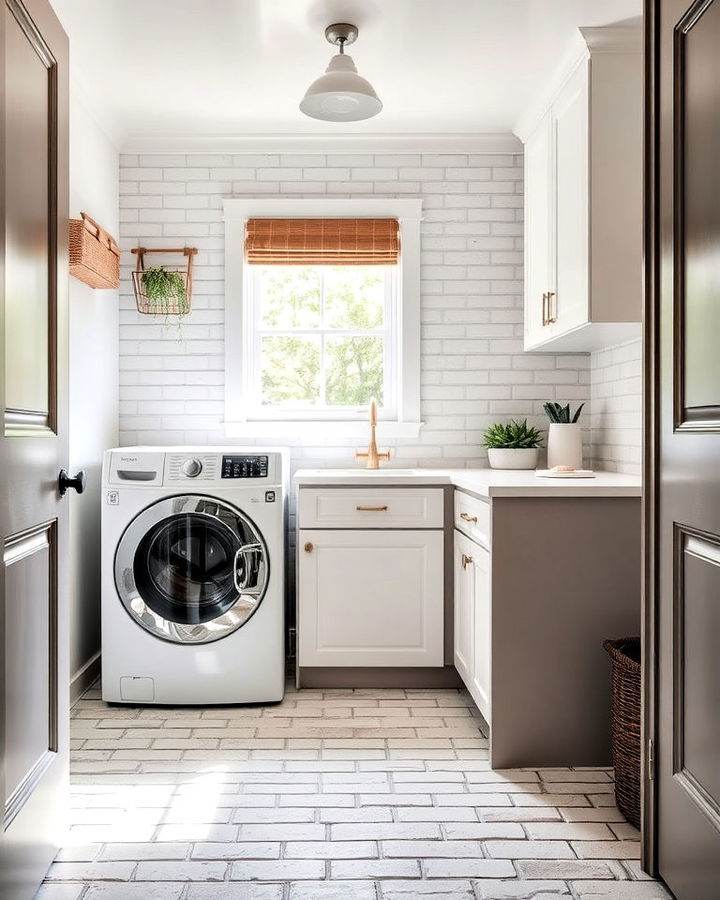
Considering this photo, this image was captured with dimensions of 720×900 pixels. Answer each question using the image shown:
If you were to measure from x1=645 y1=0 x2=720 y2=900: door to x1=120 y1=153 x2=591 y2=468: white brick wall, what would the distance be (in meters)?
2.05

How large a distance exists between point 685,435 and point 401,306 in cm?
238

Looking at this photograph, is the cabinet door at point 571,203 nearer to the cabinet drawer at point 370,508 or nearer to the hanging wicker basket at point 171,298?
the cabinet drawer at point 370,508

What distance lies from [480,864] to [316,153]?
3.13 meters

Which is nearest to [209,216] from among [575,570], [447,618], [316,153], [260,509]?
[316,153]

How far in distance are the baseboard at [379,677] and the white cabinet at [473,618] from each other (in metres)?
0.18

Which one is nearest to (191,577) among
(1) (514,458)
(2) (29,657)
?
(2) (29,657)

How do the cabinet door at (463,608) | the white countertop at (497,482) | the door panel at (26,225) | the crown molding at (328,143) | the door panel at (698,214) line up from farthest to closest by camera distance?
1. the crown molding at (328,143)
2. the cabinet door at (463,608)
3. the white countertop at (497,482)
4. the door panel at (26,225)
5. the door panel at (698,214)

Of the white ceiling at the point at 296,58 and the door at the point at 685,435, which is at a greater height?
the white ceiling at the point at 296,58

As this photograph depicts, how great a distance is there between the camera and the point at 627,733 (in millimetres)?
2254

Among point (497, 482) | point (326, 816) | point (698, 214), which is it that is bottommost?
point (326, 816)

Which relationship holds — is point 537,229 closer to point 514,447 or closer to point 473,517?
point 514,447

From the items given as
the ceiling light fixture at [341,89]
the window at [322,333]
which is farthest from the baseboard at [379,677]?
the ceiling light fixture at [341,89]

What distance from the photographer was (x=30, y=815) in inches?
71.2

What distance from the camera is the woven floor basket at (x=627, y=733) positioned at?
7.25 ft
